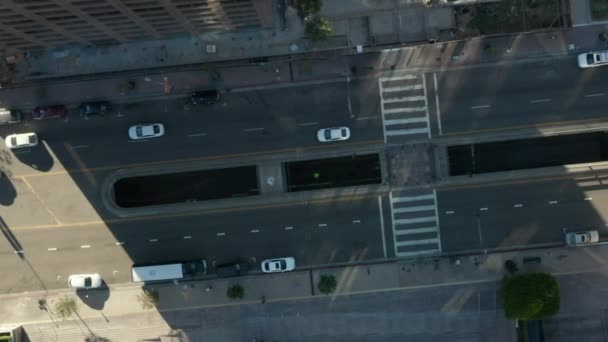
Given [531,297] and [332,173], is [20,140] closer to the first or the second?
[332,173]

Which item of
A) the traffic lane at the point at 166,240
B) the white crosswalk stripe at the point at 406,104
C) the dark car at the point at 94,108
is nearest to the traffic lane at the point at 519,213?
the white crosswalk stripe at the point at 406,104

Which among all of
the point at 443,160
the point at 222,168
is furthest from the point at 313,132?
the point at 443,160

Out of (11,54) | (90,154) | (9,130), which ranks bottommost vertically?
(90,154)

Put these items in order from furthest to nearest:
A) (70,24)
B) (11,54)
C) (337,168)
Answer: (337,168), (11,54), (70,24)

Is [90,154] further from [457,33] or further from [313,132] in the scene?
[457,33]

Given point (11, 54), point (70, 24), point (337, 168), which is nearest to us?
point (70, 24)

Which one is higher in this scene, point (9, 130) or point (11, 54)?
point (11, 54)
